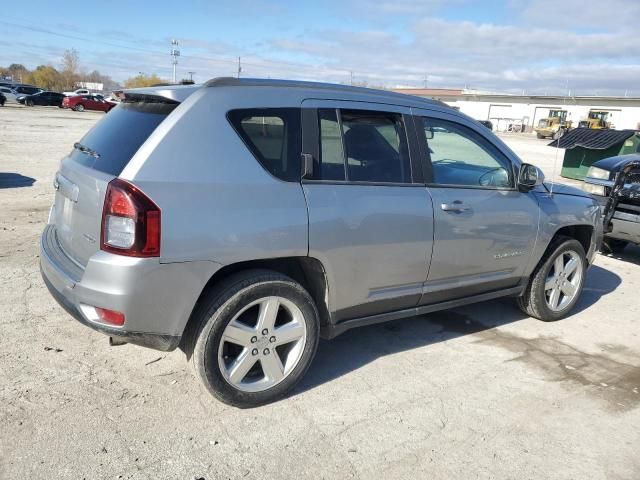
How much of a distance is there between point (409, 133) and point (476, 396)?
1.83 metres

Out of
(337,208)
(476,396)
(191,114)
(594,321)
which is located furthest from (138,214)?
(594,321)

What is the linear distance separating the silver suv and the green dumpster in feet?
38.7

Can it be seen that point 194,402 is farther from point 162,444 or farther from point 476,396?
point 476,396

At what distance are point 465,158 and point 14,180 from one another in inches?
341

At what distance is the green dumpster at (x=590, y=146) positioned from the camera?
13.8 m

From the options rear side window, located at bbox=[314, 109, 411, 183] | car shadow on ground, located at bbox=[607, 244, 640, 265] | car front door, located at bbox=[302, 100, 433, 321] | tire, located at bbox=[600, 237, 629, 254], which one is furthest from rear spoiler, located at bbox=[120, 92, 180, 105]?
car shadow on ground, located at bbox=[607, 244, 640, 265]

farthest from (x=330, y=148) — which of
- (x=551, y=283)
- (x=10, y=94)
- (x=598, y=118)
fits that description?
(x=598, y=118)

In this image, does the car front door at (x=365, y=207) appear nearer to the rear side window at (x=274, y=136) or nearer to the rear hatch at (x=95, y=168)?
the rear side window at (x=274, y=136)

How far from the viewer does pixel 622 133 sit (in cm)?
1391

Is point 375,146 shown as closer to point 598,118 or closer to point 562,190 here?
point 562,190

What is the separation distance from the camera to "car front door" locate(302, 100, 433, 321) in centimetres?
315

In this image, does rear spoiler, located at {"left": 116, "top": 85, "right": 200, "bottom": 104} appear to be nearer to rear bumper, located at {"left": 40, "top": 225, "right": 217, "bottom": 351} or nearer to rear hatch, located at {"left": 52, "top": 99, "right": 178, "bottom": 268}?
rear hatch, located at {"left": 52, "top": 99, "right": 178, "bottom": 268}

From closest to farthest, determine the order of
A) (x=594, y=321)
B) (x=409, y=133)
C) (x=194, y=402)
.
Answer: (x=194, y=402) → (x=409, y=133) → (x=594, y=321)

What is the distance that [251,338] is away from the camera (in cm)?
305
